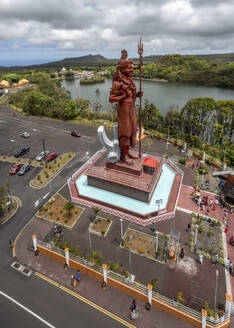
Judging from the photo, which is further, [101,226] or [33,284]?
[101,226]

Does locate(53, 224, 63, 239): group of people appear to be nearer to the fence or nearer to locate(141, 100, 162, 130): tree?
the fence

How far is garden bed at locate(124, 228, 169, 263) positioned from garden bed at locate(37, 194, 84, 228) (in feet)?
20.0

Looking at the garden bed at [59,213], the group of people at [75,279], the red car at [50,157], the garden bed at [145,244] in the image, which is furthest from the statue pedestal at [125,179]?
the red car at [50,157]

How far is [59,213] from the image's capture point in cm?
2294

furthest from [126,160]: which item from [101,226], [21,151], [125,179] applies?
[21,151]

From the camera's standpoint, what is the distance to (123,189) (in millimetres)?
24422

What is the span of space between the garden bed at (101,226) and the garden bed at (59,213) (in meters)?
2.18

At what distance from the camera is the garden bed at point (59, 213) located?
21875 mm

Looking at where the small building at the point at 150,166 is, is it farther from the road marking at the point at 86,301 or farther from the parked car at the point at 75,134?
the parked car at the point at 75,134

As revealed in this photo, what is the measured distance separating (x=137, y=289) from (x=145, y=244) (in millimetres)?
4597

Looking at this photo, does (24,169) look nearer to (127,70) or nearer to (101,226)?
(101,226)

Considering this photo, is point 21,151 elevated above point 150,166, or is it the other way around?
point 150,166

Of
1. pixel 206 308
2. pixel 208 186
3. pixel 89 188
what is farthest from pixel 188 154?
pixel 206 308

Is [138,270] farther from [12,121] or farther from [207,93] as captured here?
[207,93]
